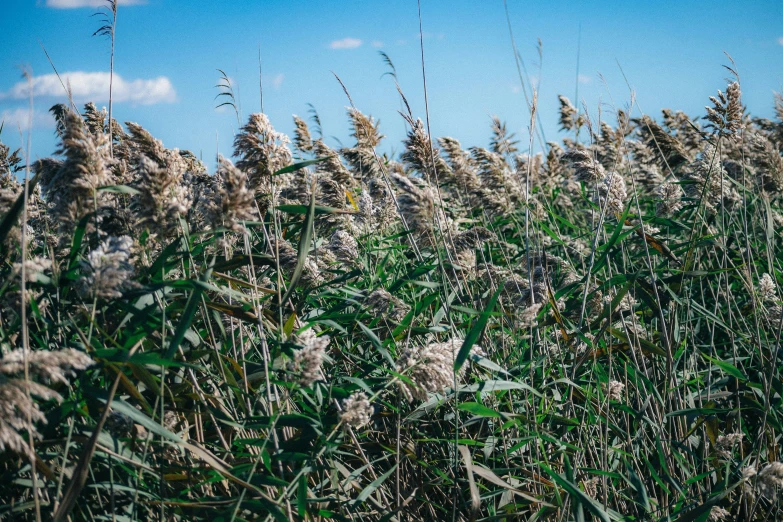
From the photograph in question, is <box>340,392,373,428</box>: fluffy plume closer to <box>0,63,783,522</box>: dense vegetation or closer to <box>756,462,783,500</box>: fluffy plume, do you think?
<box>0,63,783,522</box>: dense vegetation

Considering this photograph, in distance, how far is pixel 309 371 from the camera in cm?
158

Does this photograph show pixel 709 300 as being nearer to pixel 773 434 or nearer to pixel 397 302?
pixel 773 434

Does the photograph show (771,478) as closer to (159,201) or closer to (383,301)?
(383,301)

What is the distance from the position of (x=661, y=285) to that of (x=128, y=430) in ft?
7.37

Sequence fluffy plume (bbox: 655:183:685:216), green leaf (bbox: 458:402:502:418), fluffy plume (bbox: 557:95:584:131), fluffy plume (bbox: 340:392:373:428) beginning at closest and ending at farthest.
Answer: fluffy plume (bbox: 340:392:373:428) → green leaf (bbox: 458:402:502:418) → fluffy plume (bbox: 655:183:685:216) → fluffy plume (bbox: 557:95:584:131)

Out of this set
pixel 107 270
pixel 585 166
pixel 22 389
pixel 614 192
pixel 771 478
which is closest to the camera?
pixel 22 389

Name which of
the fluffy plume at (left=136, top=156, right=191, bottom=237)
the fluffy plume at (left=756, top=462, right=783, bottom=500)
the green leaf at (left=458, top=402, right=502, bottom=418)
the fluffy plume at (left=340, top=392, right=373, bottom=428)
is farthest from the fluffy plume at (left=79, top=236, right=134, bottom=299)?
the fluffy plume at (left=756, top=462, right=783, bottom=500)

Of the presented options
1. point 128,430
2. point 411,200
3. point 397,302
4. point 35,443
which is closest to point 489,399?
point 397,302

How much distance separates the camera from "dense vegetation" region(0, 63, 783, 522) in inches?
66.6

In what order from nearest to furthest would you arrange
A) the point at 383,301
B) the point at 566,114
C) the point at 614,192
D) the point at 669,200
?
the point at 383,301, the point at 614,192, the point at 669,200, the point at 566,114

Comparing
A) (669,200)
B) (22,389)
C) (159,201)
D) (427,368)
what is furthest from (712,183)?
(22,389)

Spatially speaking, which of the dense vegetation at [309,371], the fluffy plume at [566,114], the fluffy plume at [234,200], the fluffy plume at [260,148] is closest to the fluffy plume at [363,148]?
the dense vegetation at [309,371]

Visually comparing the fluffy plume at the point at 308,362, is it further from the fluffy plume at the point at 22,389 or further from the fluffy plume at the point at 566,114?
the fluffy plume at the point at 566,114

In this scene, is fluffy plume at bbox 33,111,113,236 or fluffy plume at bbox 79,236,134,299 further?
fluffy plume at bbox 33,111,113,236
